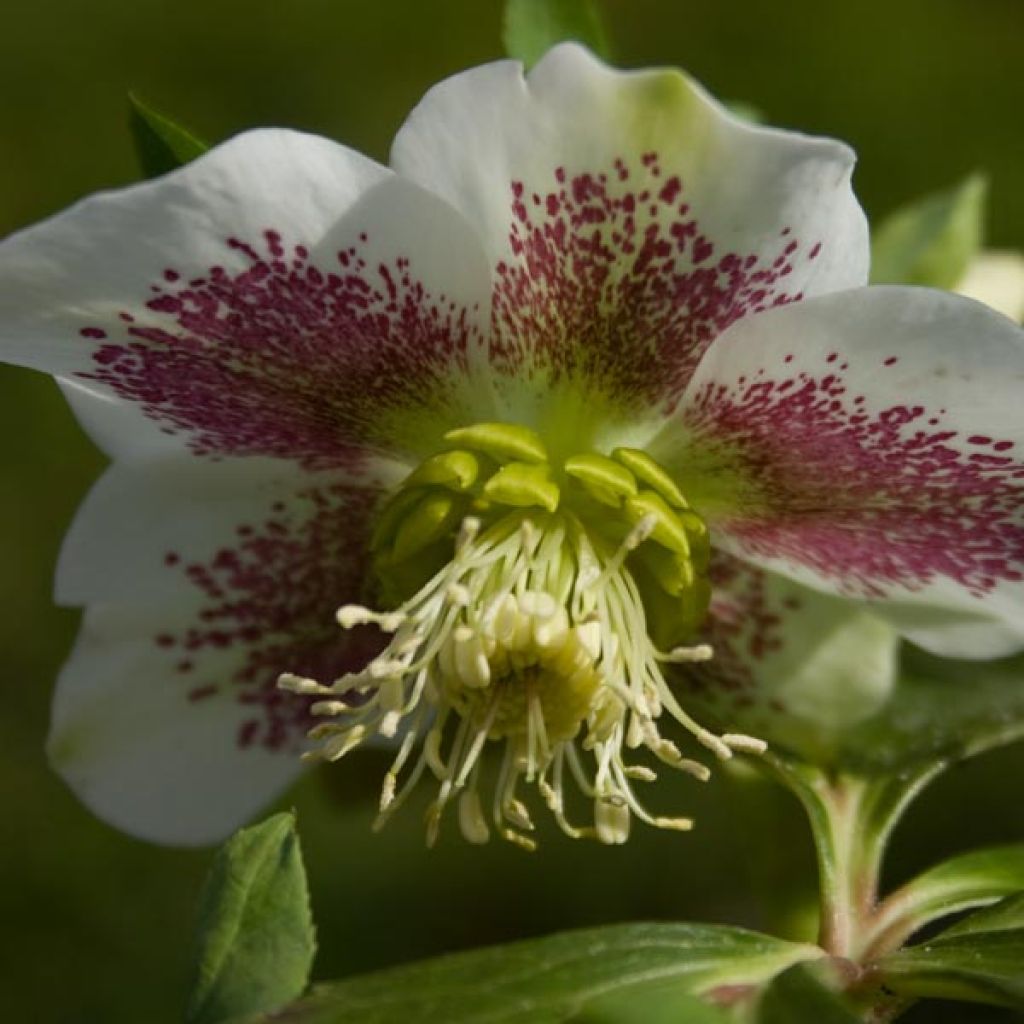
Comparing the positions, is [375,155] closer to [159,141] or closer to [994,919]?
[159,141]

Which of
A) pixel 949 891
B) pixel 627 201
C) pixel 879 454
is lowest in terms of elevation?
pixel 949 891

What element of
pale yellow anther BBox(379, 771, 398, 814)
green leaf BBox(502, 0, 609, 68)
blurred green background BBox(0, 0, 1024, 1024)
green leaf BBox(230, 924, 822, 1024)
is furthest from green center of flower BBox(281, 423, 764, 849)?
blurred green background BBox(0, 0, 1024, 1024)

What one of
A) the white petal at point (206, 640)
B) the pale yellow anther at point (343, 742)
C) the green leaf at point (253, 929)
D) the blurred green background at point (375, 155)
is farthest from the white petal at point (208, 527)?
the blurred green background at point (375, 155)

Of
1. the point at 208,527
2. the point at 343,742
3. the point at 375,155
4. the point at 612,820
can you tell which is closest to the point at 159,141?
the point at 208,527

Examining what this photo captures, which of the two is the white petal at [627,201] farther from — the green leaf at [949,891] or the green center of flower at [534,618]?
the green leaf at [949,891]

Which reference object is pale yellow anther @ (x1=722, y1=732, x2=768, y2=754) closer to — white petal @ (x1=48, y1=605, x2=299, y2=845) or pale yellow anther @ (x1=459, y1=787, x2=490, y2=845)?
pale yellow anther @ (x1=459, y1=787, x2=490, y2=845)

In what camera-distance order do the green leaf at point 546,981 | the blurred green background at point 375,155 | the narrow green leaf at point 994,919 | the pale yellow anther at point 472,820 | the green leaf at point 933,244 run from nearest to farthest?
the green leaf at point 546,981, the narrow green leaf at point 994,919, the pale yellow anther at point 472,820, the green leaf at point 933,244, the blurred green background at point 375,155

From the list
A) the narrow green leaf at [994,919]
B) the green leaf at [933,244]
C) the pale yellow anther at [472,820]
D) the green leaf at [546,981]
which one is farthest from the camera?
the green leaf at [933,244]
